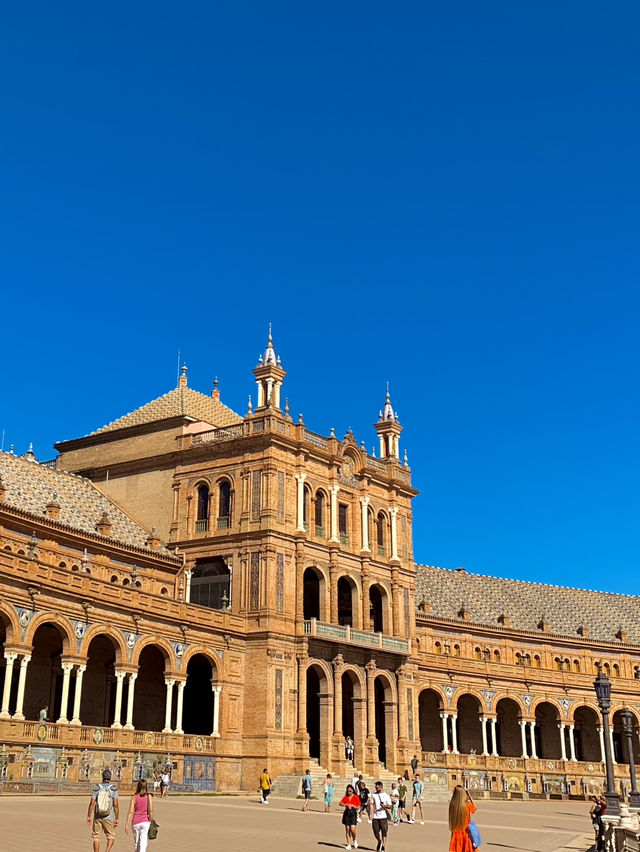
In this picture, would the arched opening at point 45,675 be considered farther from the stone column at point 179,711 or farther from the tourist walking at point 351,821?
the tourist walking at point 351,821

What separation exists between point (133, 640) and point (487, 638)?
126 feet

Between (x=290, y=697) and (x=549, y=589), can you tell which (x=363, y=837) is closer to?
(x=290, y=697)

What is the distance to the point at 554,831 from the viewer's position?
35.6 meters

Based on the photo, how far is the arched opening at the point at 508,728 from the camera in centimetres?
7569

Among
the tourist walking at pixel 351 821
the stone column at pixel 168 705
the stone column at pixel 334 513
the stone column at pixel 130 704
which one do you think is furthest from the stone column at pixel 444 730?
the tourist walking at pixel 351 821

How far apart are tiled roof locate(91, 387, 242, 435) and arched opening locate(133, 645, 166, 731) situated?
14.5 metres

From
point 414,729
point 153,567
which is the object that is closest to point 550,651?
point 414,729

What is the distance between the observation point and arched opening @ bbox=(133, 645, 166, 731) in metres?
49.8

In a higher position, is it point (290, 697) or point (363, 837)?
point (290, 697)

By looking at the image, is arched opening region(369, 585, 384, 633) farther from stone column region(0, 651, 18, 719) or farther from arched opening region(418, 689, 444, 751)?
stone column region(0, 651, 18, 719)

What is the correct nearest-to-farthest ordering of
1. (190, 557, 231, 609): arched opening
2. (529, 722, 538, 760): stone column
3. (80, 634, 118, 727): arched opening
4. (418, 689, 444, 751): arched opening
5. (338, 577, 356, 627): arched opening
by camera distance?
(80, 634, 118, 727): arched opening, (190, 557, 231, 609): arched opening, (338, 577, 356, 627): arched opening, (529, 722, 538, 760): stone column, (418, 689, 444, 751): arched opening

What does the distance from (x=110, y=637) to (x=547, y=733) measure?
44.9 m

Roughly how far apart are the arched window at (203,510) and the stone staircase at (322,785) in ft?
44.5

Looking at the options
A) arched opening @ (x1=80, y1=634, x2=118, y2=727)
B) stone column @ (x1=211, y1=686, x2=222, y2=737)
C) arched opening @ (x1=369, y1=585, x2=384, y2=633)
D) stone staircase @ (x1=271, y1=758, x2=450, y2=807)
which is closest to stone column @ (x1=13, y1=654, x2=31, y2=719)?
arched opening @ (x1=80, y1=634, x2=118, y2=727)
